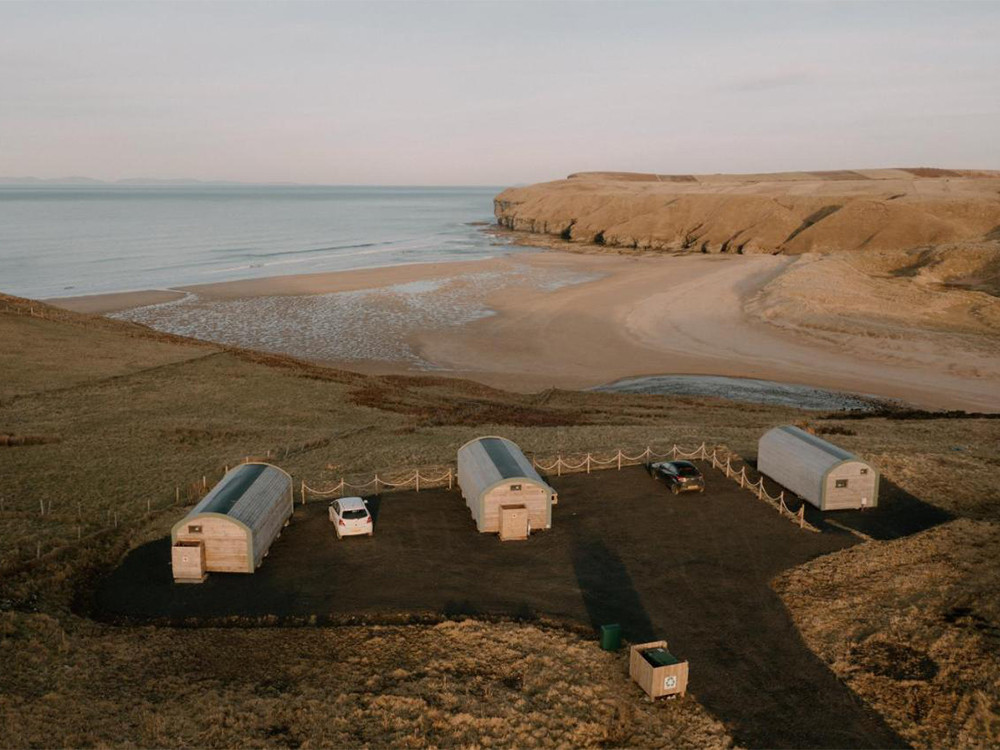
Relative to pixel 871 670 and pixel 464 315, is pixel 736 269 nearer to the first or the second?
pixel 464 315

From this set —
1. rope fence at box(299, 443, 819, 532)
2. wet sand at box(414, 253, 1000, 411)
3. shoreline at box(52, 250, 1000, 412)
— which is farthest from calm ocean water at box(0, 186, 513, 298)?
rope fence at box(299, 443, 819, 532)

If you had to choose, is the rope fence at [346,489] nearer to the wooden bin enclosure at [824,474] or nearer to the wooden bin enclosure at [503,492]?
the wooden bin enclosure at [824,474]

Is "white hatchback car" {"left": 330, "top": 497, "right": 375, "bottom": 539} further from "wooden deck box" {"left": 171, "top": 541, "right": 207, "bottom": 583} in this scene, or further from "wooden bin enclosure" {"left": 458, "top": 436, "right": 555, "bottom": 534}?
"wooden deck box" {"left": 171, "top": 541, "right": 207, "bottom": 583}

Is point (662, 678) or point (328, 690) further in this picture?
point (328, 690)

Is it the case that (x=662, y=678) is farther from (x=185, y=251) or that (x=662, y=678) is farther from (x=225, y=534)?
(x=185, y=251)

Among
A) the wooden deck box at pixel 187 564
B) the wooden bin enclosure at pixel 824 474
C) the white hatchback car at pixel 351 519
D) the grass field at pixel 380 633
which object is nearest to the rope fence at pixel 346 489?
the grass field at pixel 380 633

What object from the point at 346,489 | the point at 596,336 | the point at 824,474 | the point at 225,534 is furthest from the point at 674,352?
the point at 225,534
